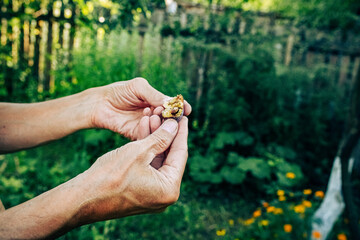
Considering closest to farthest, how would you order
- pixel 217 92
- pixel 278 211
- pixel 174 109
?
pixel 174 109
pixel 278 211
pixel 217 92

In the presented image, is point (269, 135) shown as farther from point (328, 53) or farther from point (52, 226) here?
point (52, 226)

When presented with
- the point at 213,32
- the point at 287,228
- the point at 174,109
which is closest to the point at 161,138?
the point at 174,109

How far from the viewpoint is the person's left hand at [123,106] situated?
1.64 metres

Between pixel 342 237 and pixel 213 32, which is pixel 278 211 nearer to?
pixel 342 237

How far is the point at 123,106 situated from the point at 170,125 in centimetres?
50

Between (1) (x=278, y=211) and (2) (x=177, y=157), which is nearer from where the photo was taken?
(2) (x=177, y=157)

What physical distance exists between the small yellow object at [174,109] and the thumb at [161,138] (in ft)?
0.26

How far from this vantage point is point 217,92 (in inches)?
141

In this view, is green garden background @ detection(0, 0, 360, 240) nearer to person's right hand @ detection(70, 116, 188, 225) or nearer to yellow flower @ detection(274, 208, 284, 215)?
yellow flower @ detection(274, 208, 284, 215)

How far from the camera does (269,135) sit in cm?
345

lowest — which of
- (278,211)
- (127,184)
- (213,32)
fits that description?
(278,211)

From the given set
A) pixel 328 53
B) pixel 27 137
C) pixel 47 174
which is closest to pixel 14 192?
pixel 47 174

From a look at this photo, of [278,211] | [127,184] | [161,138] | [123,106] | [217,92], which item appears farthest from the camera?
[217,92]

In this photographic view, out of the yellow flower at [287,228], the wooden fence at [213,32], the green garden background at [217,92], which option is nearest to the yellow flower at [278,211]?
the green garden background at [217,92]
